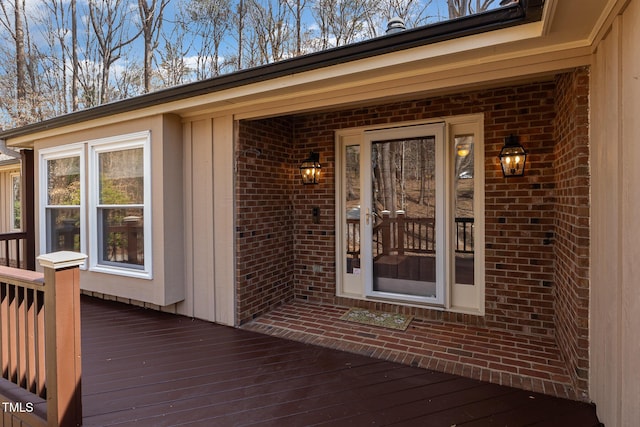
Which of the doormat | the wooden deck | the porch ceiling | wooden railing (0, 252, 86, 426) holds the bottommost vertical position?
the wooden deck

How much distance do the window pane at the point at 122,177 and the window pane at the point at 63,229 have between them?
73cm

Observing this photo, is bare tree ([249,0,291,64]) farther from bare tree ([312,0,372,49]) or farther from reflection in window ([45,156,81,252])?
reflection in window ([45,156,81,252])

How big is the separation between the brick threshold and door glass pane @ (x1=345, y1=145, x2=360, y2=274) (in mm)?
733

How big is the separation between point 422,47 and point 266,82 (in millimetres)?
1347

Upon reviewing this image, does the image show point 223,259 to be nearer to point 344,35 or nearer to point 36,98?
point 344,35

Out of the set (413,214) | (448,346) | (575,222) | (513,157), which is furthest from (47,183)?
(575,222)

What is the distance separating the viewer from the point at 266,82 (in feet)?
9.45

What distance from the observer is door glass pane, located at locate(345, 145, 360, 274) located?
407 centimetres

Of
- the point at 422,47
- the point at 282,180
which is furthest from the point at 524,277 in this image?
the point at 282,180

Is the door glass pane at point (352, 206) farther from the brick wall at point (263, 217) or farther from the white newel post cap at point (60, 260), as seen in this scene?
the white newel post cap at point (60, 260)

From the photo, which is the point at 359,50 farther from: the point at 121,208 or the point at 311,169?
the point at 121,208

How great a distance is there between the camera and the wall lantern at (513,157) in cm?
309

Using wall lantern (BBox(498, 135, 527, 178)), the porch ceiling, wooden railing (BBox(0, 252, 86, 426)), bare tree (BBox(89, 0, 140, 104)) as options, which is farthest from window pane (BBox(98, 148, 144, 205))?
bare tree (BBox(89, 0, 140, 104))

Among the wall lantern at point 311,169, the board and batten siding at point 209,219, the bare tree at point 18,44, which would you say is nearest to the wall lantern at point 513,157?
the wall lantern at point 311,169
